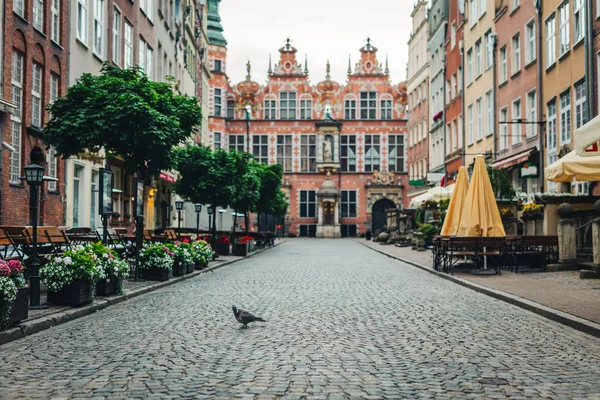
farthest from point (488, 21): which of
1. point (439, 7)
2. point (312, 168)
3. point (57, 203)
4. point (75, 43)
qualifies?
point (312, 168)

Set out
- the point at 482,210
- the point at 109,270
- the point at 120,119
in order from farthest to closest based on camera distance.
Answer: the point at 482,210 → the point at 120,119 → the point at 109,270

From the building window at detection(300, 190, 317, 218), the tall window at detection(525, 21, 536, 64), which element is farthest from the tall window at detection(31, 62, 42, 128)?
the building window at detection(300, 190, 317, 218)

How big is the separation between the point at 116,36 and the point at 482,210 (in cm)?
1735

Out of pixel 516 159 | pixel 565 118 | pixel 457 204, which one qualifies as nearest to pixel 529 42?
pixel 516 159

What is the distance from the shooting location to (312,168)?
247 ft

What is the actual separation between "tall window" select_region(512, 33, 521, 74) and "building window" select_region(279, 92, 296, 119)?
139ft

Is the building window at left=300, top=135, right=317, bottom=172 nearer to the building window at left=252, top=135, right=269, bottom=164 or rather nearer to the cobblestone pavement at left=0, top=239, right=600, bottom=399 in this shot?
the building window at left=252, top=135, right=269, bottom=164

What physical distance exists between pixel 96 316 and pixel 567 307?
6839 millimetres

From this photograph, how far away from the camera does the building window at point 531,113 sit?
101 feet

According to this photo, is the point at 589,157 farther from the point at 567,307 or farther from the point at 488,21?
the point at 488,21

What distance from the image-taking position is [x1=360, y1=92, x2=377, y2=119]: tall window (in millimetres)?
75125

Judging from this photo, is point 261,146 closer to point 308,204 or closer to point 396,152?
point 308,204

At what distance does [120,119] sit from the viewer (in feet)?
54.4

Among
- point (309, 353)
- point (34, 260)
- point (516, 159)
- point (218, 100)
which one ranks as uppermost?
point (218, 100)
